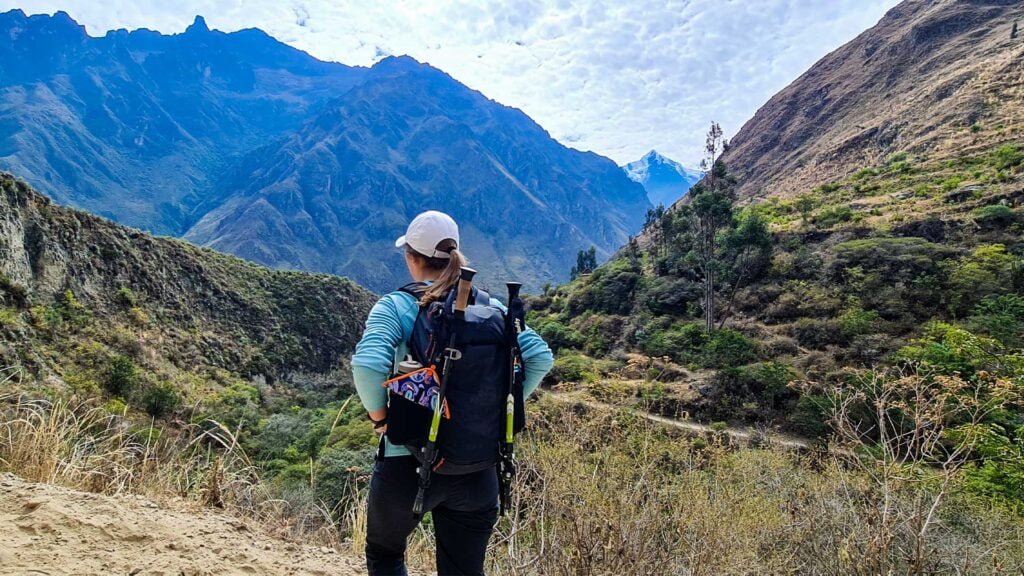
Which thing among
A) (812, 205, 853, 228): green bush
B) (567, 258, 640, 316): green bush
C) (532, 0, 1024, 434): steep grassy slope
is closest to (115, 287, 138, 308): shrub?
(532, 0, 1024, 434): steep grassy slope

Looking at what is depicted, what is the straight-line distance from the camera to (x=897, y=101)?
46.2 m

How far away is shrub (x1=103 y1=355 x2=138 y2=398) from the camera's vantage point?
55.7 feet

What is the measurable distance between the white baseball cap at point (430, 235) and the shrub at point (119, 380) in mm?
20959

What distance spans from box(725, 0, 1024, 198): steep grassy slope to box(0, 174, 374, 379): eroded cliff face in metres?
44.9

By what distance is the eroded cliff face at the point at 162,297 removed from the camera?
19.1 metres

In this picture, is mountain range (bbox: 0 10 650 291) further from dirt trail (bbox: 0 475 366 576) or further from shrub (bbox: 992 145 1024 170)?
dirt trail (bbox: 0 475 366 576)

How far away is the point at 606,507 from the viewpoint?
7.87 feet

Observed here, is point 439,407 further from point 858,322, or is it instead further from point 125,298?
point 125,298

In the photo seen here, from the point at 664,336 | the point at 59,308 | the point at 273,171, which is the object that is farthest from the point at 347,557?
the point at 273,171

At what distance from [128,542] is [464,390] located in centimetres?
178

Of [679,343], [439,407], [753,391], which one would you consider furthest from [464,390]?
[679,343]

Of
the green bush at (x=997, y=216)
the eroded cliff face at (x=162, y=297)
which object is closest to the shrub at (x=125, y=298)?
the eroded cliff face at (x=162, y=297)

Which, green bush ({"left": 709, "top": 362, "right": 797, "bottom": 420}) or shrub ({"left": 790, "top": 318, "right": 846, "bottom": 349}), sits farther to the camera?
shrub ({"left": 790, "top": 318, "right": 846, "bottom": 349})

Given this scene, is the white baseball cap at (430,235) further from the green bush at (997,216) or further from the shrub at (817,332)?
the green bush at (997,216)
